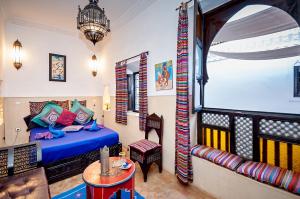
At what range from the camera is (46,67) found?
4051 millimetres

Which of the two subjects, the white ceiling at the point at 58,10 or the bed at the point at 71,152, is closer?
the bed at the point at 71,152

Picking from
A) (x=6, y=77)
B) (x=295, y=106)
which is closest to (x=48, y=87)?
(x=6, y=77)

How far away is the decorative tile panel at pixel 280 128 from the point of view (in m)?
1.57

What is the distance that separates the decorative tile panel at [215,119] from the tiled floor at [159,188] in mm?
999

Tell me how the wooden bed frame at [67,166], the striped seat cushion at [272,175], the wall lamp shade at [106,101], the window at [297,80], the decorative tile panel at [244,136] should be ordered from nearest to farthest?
the striped seat cushion at [272,175], the decorative tile panel at [244,136], the wooden bed frame at [67,166], the window at [297,80], the wall lamp shade at [106,101]

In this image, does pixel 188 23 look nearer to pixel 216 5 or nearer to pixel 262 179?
pixel 216 5

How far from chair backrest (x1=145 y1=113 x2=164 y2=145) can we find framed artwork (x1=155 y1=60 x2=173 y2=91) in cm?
57

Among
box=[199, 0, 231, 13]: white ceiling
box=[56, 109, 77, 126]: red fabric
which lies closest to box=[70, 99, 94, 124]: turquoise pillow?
box=[56, 109, 77, 126]: red fabric

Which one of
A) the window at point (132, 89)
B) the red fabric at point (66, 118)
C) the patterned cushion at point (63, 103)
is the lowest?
the red fabric at point (66, 118)

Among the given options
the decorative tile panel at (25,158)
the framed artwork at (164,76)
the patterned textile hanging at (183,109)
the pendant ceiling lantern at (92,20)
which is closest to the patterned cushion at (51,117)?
the decorative tile panel at (25,158)

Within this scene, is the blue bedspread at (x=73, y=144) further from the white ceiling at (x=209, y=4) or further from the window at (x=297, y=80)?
the window at (x=297, y=80)

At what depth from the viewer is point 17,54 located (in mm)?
3602

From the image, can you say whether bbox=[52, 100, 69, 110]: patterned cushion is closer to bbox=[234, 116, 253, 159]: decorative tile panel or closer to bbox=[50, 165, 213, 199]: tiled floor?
bbox=[50, 165, 213, 199]: tiled floor

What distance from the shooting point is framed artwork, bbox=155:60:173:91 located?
103 inches
